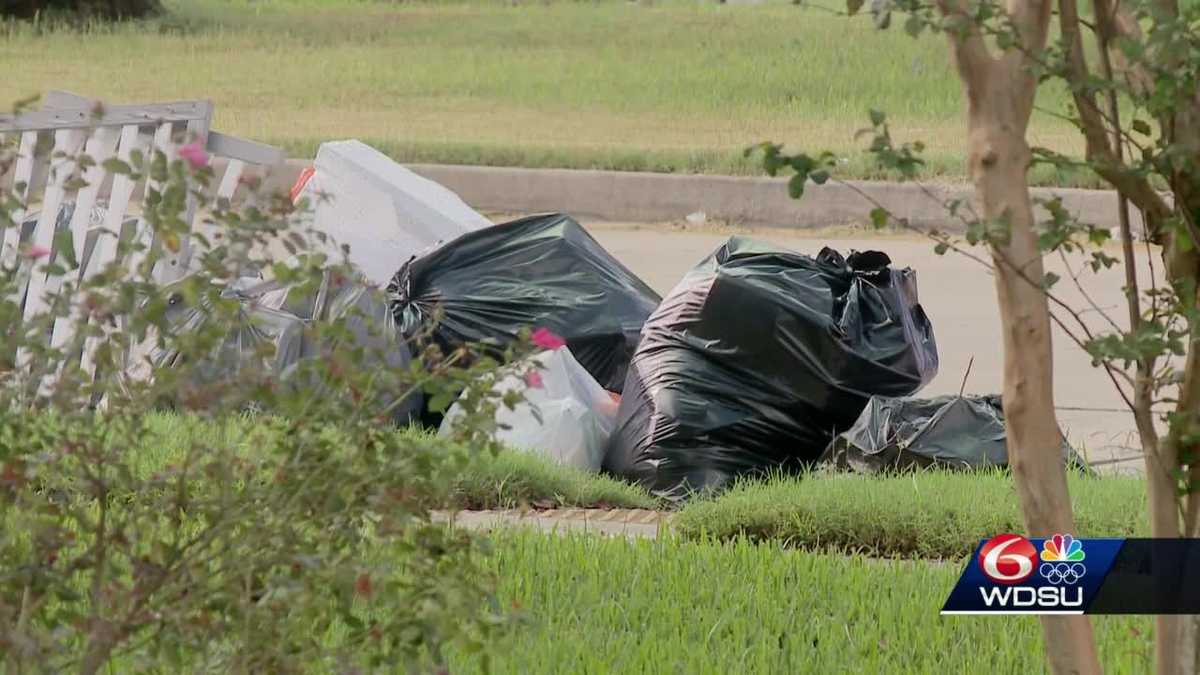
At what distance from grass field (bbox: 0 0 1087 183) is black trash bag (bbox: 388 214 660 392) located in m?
4.51

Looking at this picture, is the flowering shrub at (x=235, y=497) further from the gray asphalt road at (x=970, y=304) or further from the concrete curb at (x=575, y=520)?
the gray asphalt road at (x=970, y=304)

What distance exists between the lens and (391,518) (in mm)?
1965

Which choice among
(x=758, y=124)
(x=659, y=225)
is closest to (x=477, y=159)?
(x=659, y=225)

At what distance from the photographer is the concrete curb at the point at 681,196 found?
9797 mm

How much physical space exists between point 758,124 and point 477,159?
279cm

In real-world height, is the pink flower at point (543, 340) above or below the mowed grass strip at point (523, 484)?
above

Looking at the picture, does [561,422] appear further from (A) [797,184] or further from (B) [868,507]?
(A) [797,184]

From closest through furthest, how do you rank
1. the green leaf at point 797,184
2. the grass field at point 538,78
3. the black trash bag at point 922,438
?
1. the green leaf at point 797,184
2. the black trash bag at point 922,438
3. the grass field at point 538,78

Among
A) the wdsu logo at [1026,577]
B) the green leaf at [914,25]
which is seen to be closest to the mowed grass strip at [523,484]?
the wdsu logo at [1026,577]

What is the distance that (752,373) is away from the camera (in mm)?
4957

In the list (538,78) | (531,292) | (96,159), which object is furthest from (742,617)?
(538,78)

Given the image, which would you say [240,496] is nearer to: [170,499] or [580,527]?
[170,499]

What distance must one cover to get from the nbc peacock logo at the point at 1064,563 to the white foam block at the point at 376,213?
3.46 m

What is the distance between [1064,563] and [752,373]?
2.36 m
